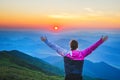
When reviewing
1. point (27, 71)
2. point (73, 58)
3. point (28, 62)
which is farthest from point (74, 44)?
point (28, 62)

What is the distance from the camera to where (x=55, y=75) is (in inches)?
350

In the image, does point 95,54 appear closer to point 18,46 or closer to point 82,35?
point 82,35

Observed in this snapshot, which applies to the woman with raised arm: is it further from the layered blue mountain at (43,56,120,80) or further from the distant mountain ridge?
the distant mountain ridge

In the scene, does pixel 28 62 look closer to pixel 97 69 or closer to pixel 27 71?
pixel 27 71

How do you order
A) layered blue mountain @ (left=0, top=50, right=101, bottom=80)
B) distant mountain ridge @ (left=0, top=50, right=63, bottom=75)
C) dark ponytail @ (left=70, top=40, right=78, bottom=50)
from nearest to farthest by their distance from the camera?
dark ponytail @ (left=70, top=40, right=78, bottom=50)
layered blue mountain @ (left=0, top=50, right=101, bottom=80)
distant mountain ridge @ (left=0, top=50, right=63, bottom=75)

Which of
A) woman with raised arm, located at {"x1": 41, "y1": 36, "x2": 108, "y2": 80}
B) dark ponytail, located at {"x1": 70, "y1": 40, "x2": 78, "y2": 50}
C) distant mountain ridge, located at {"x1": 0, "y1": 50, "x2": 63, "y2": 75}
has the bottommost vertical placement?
woman with raised arm, located at {"x1": 41, "y1": 36, "x2": 108, "y2": 80}

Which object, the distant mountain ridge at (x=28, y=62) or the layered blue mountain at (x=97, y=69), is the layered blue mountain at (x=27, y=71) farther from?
the layered blue mountain at (x=97, y=69)

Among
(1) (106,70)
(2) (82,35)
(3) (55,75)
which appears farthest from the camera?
(3) (55,75)

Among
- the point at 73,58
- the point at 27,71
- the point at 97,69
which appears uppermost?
the point at 27,71

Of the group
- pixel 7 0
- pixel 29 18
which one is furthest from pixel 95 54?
pixel 7 0

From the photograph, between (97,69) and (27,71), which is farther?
(27,71)

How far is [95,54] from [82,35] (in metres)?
0.61

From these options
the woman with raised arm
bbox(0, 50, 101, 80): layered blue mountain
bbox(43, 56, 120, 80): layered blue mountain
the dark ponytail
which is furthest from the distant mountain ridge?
the dark ponytail

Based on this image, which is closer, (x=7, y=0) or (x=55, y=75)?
(x=7, y=0)
